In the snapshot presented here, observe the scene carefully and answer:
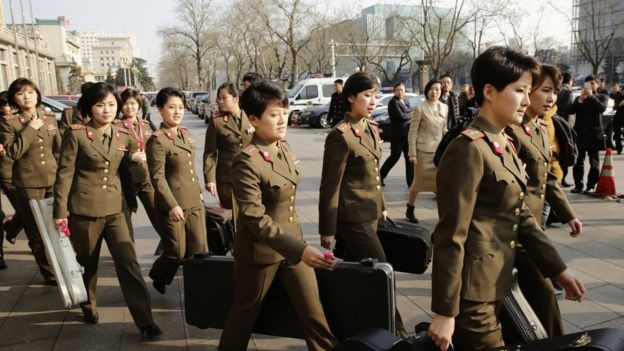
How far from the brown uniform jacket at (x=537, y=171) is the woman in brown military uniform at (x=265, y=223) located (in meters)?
1.17

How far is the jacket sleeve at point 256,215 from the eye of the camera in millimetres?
2352

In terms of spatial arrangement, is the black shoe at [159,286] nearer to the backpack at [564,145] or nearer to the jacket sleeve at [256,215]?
the jacket sleeve at [256,215]

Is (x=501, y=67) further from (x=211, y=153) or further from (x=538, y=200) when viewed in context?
(x=211, y=153)

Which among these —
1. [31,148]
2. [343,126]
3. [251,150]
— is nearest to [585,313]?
[343,126]

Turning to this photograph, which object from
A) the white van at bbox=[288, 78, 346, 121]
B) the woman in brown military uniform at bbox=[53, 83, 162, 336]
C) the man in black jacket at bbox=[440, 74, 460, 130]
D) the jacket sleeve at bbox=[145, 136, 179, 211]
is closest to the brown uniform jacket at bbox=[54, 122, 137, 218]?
the woman in brown military uniform at bbox=[53, 83, 162, 336]

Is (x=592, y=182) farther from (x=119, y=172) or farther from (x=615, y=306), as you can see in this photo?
(x=119, y=172)

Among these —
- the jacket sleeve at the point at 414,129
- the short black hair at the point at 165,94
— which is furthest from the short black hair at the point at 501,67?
the jacket sleeve at the point at 414,129

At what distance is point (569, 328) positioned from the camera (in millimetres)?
3453

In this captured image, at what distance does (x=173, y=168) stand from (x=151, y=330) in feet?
3.92

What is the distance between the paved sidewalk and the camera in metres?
3.51

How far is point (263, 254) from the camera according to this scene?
255 centimetres

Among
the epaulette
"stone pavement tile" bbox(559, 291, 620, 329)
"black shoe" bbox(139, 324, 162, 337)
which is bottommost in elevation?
"stone pavement tile" bbox(559, 291, 620, 329)

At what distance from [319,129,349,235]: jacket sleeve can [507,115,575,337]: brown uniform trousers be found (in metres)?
0.94

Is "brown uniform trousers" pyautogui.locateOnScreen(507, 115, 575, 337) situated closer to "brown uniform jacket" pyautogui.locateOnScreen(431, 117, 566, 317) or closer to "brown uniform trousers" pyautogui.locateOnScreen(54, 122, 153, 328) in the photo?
"brown uniform jacket" pyautogui.locateOnScreen(431, 117, 566, 317)
